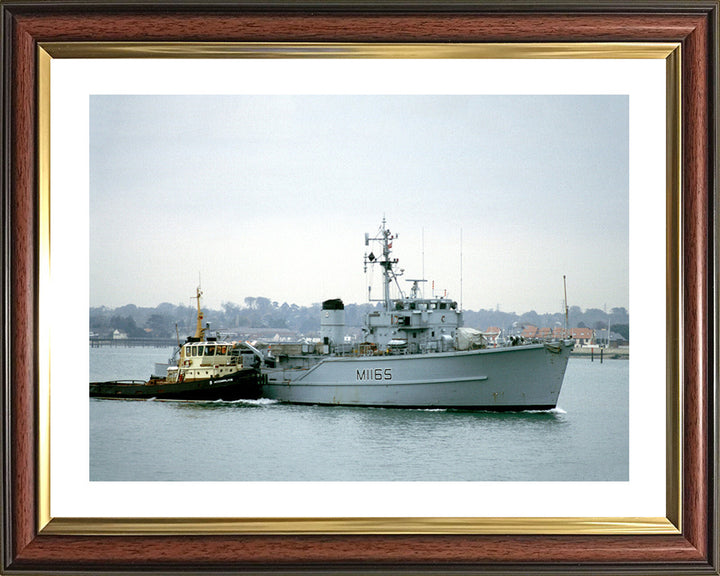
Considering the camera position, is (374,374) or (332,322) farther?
(374,374)

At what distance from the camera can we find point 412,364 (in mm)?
4707

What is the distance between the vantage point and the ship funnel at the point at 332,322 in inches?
123

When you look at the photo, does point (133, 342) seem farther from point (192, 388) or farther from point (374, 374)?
point (374, 374)

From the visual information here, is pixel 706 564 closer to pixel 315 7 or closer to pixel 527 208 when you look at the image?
pixel 527 208

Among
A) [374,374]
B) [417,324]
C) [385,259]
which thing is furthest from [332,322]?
[374,374]

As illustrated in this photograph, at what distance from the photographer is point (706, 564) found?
2.37 metres

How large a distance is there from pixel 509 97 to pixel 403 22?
0.53 metres

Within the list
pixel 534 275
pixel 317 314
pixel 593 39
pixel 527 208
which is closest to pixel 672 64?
pixel 593 39

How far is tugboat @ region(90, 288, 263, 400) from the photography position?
9.38 feet

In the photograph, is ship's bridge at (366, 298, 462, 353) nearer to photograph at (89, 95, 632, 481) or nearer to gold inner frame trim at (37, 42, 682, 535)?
photograph at (89, 95, 632, 481)

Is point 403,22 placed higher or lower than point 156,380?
higher

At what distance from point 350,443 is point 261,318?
719mm

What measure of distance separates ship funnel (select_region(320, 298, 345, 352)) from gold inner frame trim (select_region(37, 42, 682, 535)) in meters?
1.07

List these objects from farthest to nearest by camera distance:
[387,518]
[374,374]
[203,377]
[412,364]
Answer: [412,364], [374,374], [203,377], [387,518]
